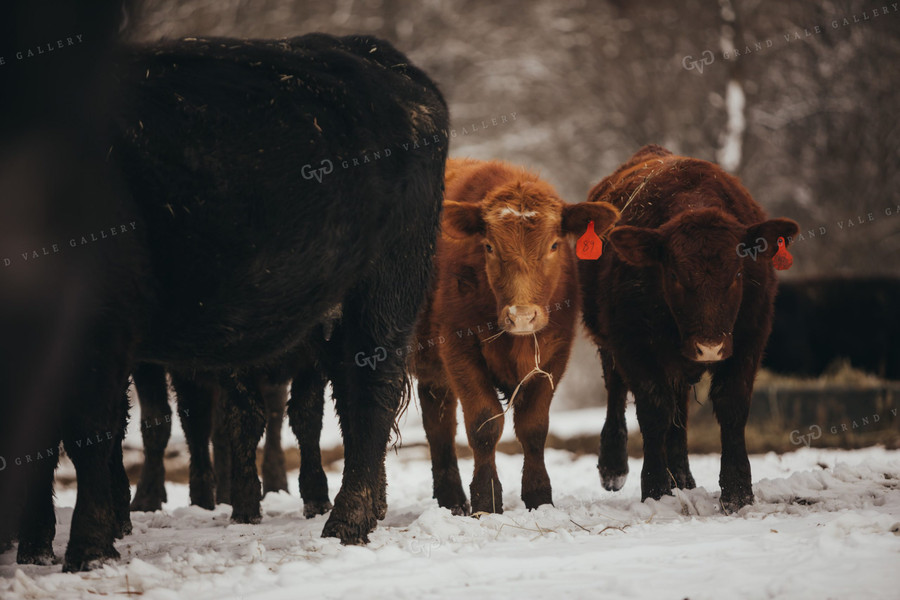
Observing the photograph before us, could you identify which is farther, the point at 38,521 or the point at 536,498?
the point at 536,498

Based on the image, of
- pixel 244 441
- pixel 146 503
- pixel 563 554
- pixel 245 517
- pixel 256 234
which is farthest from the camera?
pixel 146 503

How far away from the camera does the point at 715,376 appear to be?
6.05m

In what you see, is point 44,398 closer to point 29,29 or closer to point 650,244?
point 29,29

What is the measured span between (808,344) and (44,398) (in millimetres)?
10692

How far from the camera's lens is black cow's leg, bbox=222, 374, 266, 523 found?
6457 millimetres

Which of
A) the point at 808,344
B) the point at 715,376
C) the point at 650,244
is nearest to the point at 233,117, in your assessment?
the point at 650,244

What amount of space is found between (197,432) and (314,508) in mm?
1307

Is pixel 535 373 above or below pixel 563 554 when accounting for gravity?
above

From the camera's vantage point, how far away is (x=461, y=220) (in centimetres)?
617

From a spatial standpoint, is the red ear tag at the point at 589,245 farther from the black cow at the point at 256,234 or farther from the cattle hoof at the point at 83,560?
the cattle hoof at the point at 83,560

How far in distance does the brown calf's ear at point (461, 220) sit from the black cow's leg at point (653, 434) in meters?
1.42

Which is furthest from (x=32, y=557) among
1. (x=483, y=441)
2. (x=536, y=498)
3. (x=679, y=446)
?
(x=679, y=446)

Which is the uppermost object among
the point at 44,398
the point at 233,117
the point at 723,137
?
the point at 723,137

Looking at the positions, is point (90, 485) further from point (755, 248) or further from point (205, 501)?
point (755, 248)
